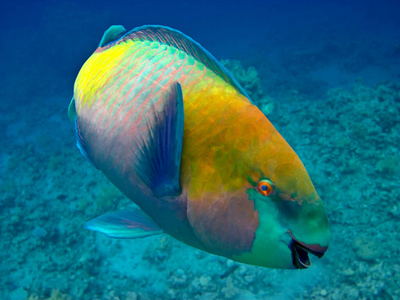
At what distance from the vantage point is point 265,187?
0.76 meters

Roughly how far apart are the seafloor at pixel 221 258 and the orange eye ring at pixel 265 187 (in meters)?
3.80

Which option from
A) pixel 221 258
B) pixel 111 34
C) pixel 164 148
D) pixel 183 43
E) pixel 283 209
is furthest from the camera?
pixel 221 258

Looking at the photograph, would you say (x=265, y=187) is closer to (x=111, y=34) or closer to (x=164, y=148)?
(x=164, y=148)

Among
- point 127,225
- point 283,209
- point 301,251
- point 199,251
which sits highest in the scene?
point 283,209

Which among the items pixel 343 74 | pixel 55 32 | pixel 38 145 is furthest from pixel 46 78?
pixel 343 74

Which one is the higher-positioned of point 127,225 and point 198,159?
point 198,159

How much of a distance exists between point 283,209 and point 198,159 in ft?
1.10

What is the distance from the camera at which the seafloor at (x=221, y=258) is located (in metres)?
3.94

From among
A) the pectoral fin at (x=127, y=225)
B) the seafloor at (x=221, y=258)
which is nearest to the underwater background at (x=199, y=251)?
the seafloor at (x=221, y=258)

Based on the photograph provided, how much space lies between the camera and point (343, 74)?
1361cm

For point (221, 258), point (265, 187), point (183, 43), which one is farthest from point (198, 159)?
point (221, 258)

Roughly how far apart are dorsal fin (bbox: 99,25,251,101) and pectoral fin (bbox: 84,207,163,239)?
83cm

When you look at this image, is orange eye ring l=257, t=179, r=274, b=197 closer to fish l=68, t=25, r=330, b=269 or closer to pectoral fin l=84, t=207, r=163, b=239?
fish l=68, t=25, r=330, b=269

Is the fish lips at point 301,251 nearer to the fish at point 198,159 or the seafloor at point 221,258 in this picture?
the fish at point 198,159
